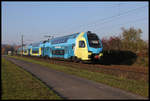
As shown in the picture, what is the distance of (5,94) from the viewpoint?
6219 millimetres

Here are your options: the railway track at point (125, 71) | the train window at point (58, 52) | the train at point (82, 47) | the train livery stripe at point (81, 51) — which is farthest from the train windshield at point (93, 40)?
the train window at point (58, 52)

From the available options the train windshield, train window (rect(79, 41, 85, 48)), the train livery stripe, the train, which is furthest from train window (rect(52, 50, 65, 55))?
the train windshield

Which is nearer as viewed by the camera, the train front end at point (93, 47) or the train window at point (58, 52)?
the train front end at point (93, 47)

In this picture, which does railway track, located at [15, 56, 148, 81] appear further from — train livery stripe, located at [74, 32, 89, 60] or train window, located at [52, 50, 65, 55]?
train window, located at [52, 50, 65, 55]

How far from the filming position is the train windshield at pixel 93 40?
18562 millimetres

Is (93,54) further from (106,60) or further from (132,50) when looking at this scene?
(132,50)

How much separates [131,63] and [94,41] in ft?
17.7

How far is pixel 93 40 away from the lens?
744 inches

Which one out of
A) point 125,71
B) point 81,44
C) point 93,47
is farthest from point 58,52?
point 125,71

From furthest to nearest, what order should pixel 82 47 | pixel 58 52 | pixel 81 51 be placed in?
pixel 58 52
pixel 81 51
pixel 82 47

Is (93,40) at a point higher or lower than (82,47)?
higher

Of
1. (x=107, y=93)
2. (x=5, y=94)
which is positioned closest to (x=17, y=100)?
(x=5, y=94)

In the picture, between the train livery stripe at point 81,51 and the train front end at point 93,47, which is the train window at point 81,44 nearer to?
the train livery stripe at point 81,51

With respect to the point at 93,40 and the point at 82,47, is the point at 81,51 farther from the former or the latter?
the point at 93,40
